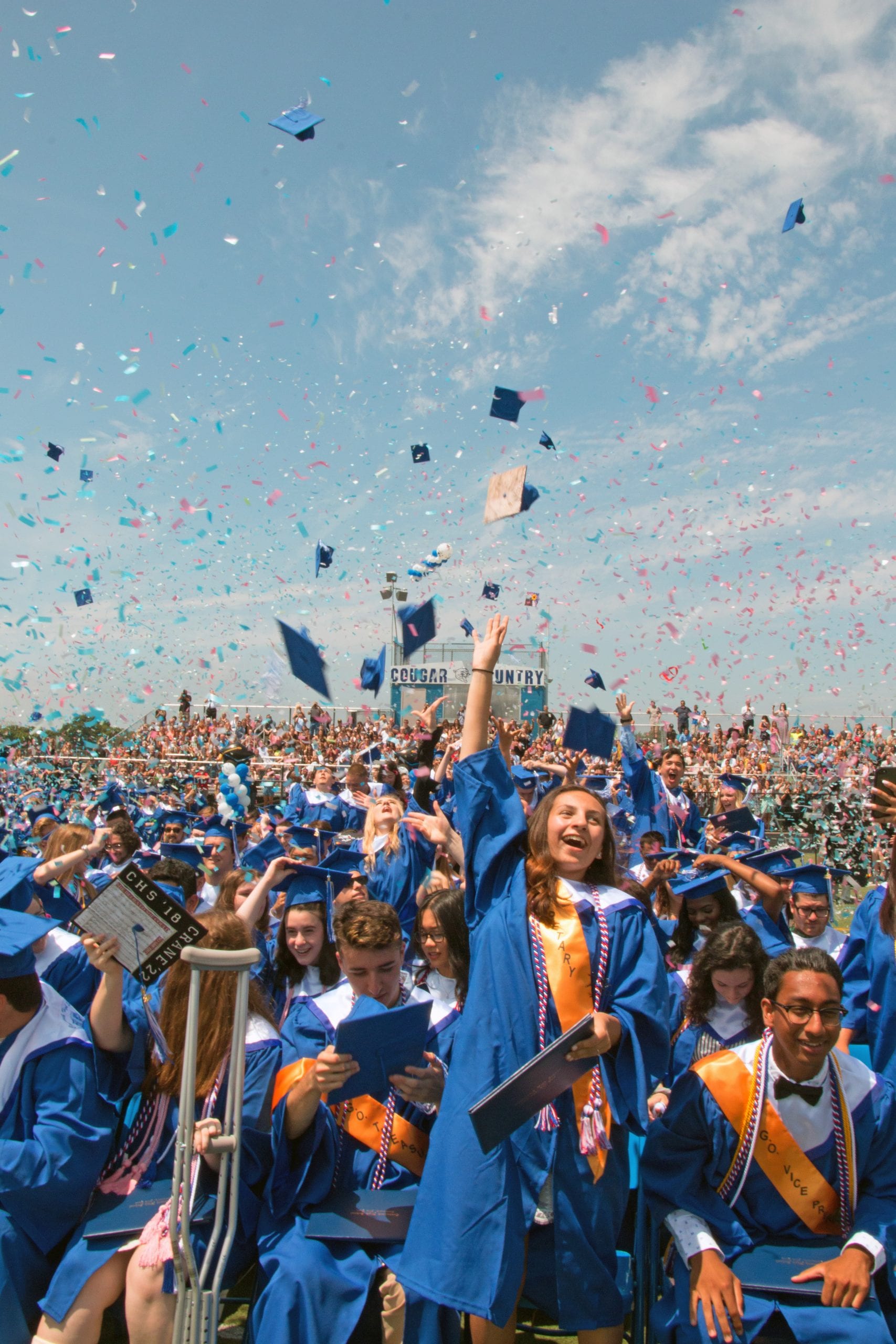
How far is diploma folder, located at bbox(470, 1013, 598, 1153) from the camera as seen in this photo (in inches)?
78.9

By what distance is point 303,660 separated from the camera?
695 cm

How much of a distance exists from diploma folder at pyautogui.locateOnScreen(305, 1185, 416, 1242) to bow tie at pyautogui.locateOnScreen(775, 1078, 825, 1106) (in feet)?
3.91

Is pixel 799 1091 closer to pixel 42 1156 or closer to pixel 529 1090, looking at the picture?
pixel 529 1090

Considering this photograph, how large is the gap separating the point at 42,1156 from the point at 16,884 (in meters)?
1.03

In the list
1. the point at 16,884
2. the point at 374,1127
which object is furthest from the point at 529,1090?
the point at 16,884

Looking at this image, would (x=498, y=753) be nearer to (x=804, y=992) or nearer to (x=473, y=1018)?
(x=473, y=1018)

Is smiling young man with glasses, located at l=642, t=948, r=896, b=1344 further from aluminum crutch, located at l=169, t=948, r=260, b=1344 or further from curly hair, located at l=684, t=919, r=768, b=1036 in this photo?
aluminum crutch, located at l=169, t=948, r=260, b=1344

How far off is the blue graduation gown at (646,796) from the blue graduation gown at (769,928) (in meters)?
2.77

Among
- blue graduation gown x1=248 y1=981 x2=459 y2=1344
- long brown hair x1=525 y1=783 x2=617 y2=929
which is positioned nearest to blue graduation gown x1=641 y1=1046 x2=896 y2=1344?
long brown hair x1=525 y1=783 x2=617 y2=929

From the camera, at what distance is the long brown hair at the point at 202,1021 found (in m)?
2.80

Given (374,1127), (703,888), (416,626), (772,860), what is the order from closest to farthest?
(374,1127)
(703,888)
(772,860)
(416,626)

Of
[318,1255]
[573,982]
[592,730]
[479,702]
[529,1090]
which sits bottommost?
[318,1255]

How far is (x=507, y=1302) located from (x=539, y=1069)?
785 millimetres

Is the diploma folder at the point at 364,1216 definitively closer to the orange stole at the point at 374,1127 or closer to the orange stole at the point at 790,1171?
the orange stole at the point at 374,1127
